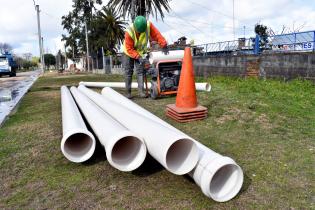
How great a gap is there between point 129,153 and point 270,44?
35.5 ft

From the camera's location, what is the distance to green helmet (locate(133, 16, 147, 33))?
6.56 m

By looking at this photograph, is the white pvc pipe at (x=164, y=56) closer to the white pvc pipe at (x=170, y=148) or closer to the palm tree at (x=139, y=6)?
the white pvc pipe at (x=170, y=148)

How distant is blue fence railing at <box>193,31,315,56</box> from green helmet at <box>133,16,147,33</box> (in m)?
5.93

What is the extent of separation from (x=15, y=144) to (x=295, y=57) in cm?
802

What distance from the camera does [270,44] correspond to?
12266 mm

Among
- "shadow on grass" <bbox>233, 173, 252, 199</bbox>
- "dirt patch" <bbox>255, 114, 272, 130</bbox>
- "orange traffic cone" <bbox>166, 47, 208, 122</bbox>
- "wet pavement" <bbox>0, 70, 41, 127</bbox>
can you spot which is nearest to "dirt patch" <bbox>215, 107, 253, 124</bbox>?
"dirt patch" <bbox>255, 114, 272, 130</bbox>

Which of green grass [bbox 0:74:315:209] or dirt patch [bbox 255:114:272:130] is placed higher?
dirt patch [bbox 255:114:272:130]

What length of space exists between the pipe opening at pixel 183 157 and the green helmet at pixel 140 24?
4.33m

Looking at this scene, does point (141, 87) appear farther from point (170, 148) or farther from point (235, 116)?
point (170, 148)

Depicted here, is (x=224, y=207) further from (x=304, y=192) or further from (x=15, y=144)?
(x=15, y=144)

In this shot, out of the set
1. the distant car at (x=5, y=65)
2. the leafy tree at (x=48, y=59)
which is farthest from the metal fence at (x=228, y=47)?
the leafy tree at (x=48, y=59)

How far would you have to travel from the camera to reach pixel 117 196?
2.66m

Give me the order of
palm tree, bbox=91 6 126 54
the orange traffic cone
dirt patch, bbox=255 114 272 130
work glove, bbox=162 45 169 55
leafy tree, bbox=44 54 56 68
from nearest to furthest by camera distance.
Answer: dirt patch, bbox=255 114 272 130 < the orange traffic cone < work glove, bbox=162 45 169 55 < palm tree, bbox=91 6 126 54 < leafy tree, bbox=44 54 56 68

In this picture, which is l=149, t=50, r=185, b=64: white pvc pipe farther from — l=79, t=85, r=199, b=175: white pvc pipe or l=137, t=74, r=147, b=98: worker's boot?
l=79, t=85, r=199, b=175: white pvc pipe
